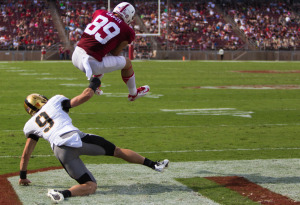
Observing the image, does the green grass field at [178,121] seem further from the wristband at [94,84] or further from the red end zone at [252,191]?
the wristband at [94,84]

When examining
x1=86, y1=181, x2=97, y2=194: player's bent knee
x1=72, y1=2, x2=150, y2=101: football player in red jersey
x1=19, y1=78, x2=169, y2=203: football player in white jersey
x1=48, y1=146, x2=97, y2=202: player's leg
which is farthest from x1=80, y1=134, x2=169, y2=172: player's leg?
x1=72, y1=2, x2=150, y2=101: football player in red jersey

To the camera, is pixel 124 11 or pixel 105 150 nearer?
pixel 105 150

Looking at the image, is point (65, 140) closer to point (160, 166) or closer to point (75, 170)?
point (75, 170)

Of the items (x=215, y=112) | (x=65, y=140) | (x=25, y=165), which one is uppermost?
(x=65, y=140)

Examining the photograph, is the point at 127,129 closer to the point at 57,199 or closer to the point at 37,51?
the point at 57,199

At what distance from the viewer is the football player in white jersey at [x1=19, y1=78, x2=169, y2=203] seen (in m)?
5.67

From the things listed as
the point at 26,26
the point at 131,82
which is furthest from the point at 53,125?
the point at 26,26

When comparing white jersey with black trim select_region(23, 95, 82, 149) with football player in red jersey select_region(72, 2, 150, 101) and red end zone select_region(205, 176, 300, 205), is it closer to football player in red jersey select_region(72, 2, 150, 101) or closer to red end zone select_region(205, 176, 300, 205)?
football player in red jersey select_region(72, 2, 150, 101)

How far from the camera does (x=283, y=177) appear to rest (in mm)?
6641

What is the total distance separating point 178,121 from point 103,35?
206 inches

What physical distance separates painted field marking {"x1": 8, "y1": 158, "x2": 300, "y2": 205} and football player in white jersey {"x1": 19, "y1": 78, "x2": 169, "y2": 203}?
0.53ft

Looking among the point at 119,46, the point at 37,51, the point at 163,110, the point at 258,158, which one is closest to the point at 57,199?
the point at 119,46

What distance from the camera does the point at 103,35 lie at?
7.00m

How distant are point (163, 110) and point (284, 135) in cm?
416
